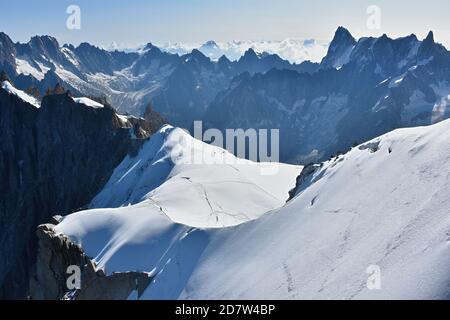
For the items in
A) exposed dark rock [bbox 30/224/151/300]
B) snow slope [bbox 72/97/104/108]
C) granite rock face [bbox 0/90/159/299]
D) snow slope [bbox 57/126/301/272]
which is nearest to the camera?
exposed dark rock [bbox 30/224/151/300]

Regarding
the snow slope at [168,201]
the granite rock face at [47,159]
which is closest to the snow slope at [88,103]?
the granite rock face at [47,159]

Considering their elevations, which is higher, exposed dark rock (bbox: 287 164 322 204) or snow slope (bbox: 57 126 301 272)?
exposed dark rock (bbox: 287 164 322 204)

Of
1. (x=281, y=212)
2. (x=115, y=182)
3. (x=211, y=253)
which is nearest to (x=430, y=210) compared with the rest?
(x=281, y=212)

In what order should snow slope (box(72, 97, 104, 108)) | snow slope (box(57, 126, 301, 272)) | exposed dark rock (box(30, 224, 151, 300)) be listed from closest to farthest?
exposed dark rock (box(30, 224, 151, 300)) → snow slope (box(57, 126, 301, 272)) → snow slope (box(72, 97, 104, 108))

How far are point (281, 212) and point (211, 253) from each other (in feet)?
20.5

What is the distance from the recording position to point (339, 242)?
25875 mm

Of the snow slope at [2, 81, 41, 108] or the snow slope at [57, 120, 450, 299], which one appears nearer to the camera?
the snow slope at [57, 120, 450, 299]

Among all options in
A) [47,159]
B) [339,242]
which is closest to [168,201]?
[339,242]

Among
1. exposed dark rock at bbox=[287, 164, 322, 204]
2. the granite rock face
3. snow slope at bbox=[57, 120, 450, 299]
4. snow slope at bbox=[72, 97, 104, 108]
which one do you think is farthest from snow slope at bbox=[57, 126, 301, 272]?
snow slope at bbox=[72, 97, 104, 108]

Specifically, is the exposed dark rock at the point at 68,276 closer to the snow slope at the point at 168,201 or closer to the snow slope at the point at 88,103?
the snow slope at the point at 168,201

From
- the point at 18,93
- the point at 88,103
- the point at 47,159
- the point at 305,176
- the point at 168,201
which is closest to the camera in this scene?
the point at 305,176

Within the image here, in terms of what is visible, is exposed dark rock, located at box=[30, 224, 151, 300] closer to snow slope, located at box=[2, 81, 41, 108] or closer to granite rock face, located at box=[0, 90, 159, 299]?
granite rock face, located at box=[0, 90, 159, 299]

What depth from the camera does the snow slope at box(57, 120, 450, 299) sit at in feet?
67.1

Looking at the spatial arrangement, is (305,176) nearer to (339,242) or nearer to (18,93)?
(339,242)
